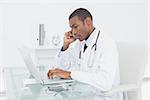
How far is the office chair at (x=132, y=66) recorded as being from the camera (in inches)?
79.4

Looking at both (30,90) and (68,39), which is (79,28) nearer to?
(68,39)

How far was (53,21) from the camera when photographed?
6.69 ft

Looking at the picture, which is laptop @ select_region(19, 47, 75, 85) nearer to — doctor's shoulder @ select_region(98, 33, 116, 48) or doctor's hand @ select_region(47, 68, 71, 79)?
doctor's hand @ select_region(47, 68, 71, 79)

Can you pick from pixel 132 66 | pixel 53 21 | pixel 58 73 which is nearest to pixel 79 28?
pixel 53 21

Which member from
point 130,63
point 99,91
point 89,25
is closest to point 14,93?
point 99,91

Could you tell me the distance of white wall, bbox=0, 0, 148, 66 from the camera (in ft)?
6.56

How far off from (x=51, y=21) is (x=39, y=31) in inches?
4.2

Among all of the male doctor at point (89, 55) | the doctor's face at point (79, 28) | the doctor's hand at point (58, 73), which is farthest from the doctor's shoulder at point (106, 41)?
the doctor's hand at point (58, 73)

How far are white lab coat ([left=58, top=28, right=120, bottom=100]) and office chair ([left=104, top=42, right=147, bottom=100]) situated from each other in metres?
0.07

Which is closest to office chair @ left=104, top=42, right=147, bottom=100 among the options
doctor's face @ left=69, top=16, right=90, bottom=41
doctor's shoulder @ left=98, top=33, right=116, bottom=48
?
doctor's shoulder @ left=98, top=33, right=116, bottom=48

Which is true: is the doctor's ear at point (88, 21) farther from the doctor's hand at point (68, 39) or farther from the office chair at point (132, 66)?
the office chair at point (132, 66)

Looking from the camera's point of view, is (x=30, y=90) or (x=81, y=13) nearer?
(x=30, y=90)

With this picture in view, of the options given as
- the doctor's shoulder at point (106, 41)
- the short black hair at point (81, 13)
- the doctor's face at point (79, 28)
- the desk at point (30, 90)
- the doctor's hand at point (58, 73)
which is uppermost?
the short black hair at point (81, 13)

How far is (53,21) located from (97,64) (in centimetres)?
41
